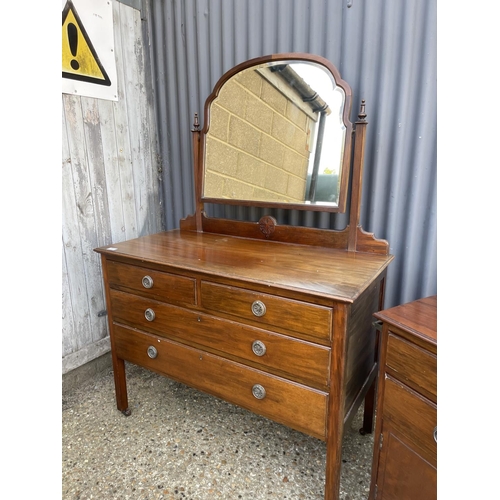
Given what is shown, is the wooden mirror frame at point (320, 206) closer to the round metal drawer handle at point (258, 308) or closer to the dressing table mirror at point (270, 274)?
the dressing table mirror at point (270, 274)

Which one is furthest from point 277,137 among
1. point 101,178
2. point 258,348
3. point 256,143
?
point 101,178

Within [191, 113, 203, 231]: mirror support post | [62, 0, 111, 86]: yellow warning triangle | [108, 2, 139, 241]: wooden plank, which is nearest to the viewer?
[62, 0, 111, 86]: yellow warning triangle

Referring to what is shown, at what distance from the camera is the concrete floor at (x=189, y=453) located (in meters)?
1.47

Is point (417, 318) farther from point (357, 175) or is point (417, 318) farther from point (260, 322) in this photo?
point (357, 175)

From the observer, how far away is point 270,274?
129 cm

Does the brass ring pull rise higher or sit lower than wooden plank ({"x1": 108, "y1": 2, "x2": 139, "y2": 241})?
lower

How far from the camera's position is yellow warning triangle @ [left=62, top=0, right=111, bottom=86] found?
1812mm

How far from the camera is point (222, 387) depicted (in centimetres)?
147

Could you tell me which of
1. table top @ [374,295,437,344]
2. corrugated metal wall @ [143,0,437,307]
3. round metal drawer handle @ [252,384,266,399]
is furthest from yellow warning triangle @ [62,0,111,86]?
table top @ [374,295,437,344]

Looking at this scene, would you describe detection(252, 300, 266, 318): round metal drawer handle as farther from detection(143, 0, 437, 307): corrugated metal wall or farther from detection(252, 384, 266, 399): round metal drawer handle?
detection(143, 0, 437, 307): corrugated metal wall

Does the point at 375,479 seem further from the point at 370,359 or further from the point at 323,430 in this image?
the point at 370,359

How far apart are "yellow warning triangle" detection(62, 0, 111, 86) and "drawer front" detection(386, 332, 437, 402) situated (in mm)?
1939

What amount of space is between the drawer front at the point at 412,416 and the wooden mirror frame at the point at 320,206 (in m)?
0.61
